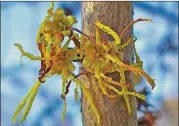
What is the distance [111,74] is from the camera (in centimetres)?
56

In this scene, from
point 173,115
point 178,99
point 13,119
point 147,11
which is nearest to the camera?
point 13,119

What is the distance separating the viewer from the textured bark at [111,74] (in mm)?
550

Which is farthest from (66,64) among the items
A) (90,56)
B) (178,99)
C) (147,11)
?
(178,99)

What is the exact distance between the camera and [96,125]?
0.55m

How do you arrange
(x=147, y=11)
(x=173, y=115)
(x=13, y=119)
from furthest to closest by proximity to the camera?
(x=173, y=115) < (x=147, y=11) < (x=13, y=119)

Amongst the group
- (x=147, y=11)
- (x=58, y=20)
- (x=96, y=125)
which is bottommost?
(x=96, y=125)

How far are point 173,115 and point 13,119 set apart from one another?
182 centimetres

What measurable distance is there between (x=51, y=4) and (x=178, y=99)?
1.65m

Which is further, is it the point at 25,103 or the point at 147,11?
the point at 147,11

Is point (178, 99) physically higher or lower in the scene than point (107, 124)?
higher

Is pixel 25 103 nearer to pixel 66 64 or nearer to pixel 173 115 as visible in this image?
pixel 66 64

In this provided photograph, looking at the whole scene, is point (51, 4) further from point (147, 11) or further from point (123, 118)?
point (147, 11)

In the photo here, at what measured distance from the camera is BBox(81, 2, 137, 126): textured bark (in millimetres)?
550

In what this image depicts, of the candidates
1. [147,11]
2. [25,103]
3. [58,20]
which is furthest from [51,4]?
[147,11]
